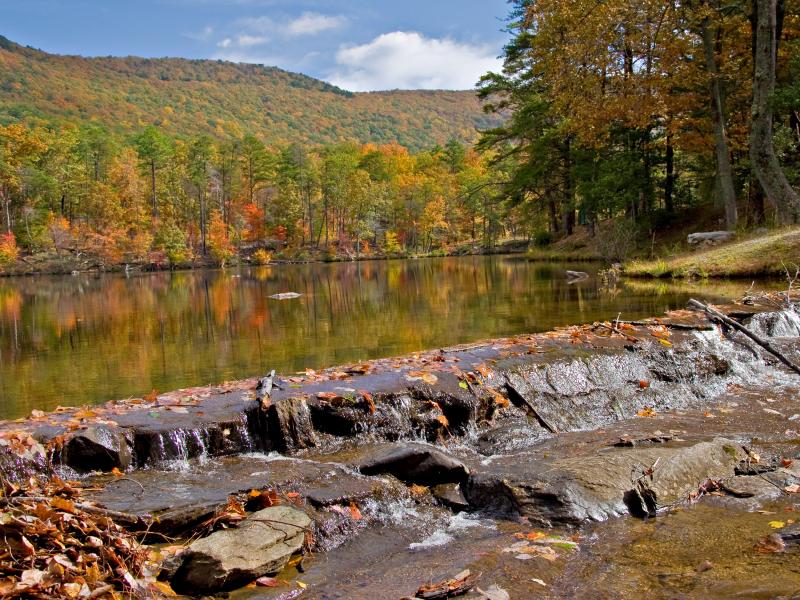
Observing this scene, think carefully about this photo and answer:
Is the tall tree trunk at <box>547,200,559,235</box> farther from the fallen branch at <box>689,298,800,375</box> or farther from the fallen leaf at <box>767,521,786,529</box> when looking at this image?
the fallen leaf at <box>767,521,786,529</box>

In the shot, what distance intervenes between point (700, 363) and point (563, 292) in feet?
29.0

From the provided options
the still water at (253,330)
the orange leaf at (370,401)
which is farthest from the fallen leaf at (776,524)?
the still water at (253,330)

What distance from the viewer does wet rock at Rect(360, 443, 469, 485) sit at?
470 cm

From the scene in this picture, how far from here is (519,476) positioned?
4.51 metres

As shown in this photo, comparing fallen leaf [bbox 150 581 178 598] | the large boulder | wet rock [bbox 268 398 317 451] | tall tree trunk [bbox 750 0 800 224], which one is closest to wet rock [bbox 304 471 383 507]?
wet rock [bbox 268 398 317 451]

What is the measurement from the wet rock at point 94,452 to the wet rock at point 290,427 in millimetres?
1237

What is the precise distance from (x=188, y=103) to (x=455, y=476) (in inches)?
6332

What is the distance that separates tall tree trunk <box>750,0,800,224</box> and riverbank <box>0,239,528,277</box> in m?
41.7

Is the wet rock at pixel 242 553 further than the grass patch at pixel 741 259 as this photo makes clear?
No

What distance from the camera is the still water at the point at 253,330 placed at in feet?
28.9

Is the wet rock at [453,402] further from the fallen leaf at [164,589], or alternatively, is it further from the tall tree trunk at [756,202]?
the tall tree trunk at [756,202]

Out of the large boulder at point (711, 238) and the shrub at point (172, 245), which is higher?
the shrub at point (172, 245)

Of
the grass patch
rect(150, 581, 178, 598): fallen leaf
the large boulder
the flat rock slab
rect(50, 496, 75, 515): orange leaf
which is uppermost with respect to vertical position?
the large boulder

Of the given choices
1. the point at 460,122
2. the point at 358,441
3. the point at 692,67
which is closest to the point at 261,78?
the point at 460,122
